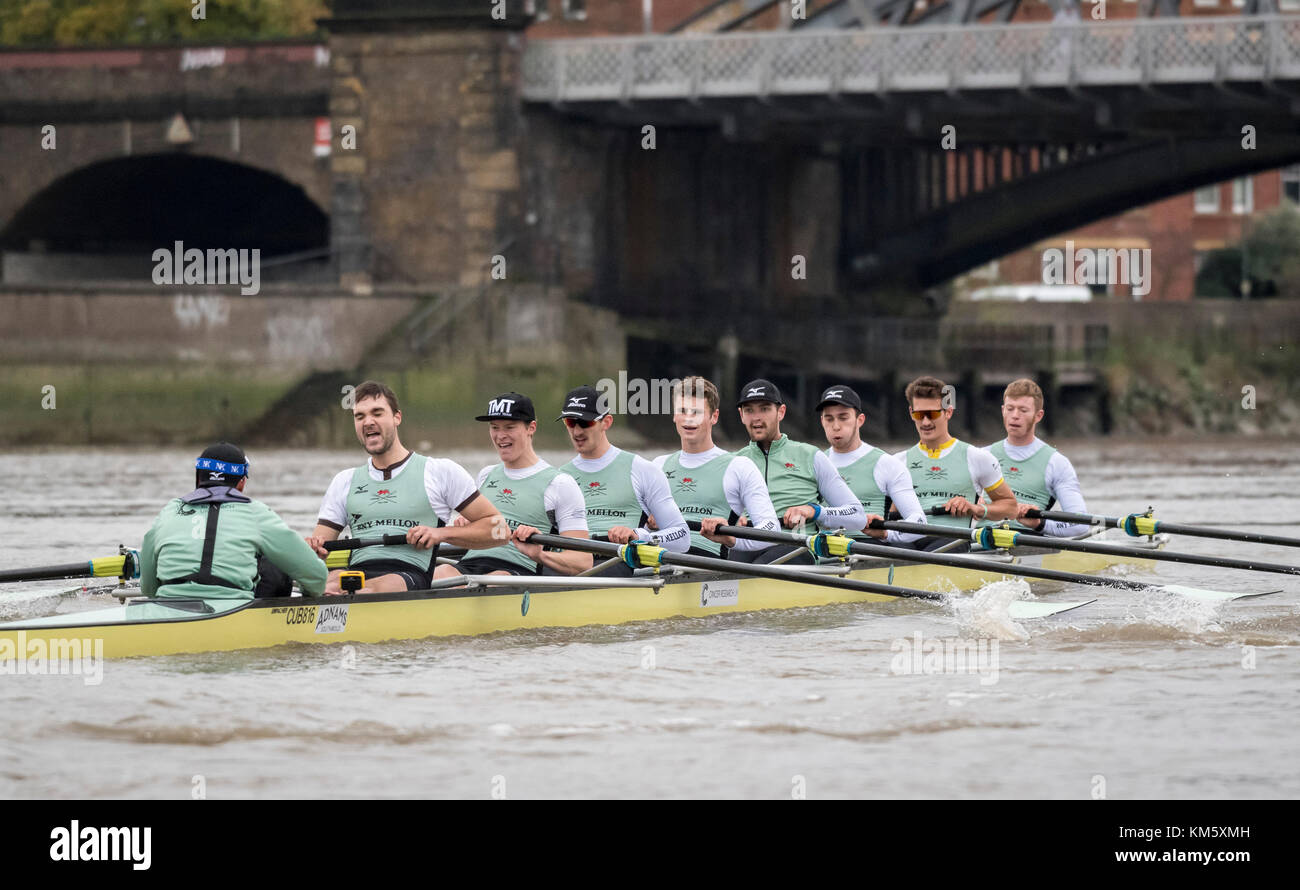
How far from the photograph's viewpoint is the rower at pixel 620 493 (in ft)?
38.2

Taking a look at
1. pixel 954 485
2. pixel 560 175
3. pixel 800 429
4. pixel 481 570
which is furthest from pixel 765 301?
pixel 481 570

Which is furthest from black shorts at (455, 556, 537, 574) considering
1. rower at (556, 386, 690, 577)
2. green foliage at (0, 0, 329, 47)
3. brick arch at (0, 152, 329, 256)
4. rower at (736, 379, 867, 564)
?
green foliage at (0, 0, 329, 47)

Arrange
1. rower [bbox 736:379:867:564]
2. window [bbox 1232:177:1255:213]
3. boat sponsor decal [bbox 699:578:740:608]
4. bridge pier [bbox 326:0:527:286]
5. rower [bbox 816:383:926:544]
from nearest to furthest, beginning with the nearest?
boat sponsor decal [bbox 699:578:740:608] < rower [bbox 736:379:867:564] < rower [bbox 816:383:926:544] < bridge pier [bbox 326:0:527:286] < window [bbox 1232:177:1255:213]

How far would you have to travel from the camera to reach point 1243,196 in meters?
64.1

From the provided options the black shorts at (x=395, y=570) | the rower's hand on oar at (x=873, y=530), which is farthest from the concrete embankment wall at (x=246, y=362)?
the black shorts at (x=395, y=570)

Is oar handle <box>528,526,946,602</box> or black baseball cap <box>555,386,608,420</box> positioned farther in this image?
black baseball cap <box>555,386,608,420</box>

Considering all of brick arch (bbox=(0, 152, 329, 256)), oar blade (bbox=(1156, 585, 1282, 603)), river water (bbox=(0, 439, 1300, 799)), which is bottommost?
river water (bbox=(0, 439, 1300, 799))

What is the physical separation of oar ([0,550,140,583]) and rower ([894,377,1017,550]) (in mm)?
5423

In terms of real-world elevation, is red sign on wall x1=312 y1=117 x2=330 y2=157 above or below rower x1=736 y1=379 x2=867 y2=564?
above

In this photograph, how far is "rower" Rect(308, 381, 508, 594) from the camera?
10523mm

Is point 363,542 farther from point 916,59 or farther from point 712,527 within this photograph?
point 916,59

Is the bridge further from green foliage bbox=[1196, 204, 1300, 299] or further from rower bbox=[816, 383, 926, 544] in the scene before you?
rower bbox=[816, 383, 926, 544]

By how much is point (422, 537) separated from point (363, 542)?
41 cm
